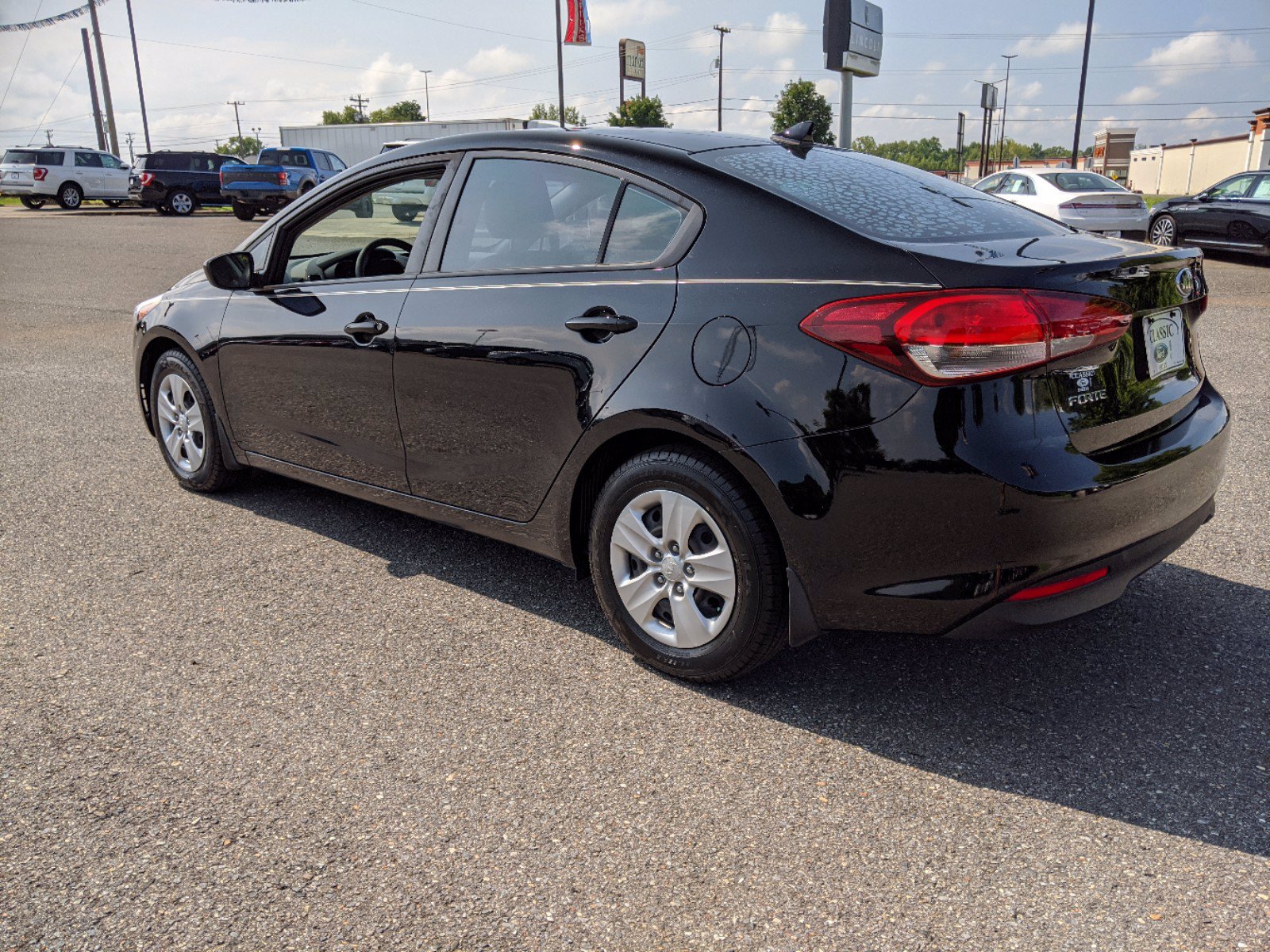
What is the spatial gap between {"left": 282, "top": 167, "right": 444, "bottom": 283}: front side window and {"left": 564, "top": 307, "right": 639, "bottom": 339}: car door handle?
3.42 ft

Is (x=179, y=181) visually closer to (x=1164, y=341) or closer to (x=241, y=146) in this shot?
(x=1164, y=341)

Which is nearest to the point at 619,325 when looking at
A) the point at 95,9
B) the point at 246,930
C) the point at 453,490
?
the point at 453,490

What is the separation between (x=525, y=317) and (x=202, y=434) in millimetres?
2328

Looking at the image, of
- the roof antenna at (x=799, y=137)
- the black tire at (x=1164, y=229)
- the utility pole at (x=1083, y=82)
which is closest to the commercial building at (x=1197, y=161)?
the utility pole at (x=1083, y=82)

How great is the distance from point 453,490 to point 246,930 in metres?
1.81

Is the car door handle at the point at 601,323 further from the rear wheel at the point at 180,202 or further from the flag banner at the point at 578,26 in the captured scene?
the flag banner at the point at 578,26

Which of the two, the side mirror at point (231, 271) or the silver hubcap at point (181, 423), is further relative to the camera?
the silver hubcap at point (181, 423)

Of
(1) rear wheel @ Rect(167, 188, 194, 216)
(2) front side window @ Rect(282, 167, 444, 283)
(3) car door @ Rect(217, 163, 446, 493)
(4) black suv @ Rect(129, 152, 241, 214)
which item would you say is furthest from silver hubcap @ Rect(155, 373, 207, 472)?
(1) rear wheel @ Rect(167, 188, 194, 216)

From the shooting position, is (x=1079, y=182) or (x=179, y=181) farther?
(x=179, y=181)

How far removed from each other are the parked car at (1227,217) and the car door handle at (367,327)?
14.8m

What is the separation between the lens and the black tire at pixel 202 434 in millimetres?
4785

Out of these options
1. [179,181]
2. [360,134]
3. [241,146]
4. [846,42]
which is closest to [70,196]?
[179,181]

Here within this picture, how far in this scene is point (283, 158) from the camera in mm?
29719

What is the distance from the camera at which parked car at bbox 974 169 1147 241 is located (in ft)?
55.4
